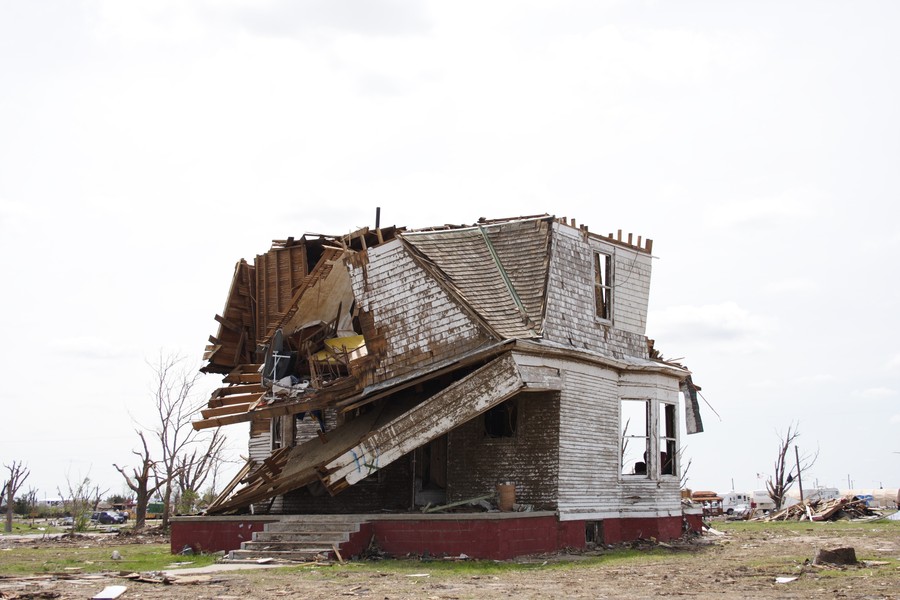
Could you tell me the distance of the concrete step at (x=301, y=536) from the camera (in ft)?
60.3

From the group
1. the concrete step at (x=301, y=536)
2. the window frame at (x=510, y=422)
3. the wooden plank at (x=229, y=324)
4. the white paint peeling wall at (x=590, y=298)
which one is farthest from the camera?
the wooden plank at (x=229, y=324)

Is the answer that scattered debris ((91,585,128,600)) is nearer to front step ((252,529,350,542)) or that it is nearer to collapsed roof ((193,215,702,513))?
front step ((252,529,350,542))

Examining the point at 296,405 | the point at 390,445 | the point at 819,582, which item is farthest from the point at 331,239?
the point at 819,582

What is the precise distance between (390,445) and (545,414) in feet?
11.7

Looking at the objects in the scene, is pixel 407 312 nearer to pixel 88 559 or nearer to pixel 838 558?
pixel 88 559

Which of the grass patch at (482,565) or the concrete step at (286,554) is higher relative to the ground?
the concrete step at (286,554)

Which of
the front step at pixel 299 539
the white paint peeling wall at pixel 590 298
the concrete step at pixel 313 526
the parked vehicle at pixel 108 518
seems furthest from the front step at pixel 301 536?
the parked vehicle at pixel 108 518

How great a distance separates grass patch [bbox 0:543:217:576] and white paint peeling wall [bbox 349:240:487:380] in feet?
18.9

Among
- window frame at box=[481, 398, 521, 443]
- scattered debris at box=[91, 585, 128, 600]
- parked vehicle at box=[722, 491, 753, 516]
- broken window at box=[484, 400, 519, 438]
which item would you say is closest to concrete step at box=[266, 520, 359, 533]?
window frame at box=[481, 398, 521, 443]

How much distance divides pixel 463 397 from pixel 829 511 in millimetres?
25993

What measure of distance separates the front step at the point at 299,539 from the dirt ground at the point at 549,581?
1.13 metres

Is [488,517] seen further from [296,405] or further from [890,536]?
[890,536]

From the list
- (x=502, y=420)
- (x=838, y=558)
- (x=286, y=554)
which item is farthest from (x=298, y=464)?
(x=838, y=558)

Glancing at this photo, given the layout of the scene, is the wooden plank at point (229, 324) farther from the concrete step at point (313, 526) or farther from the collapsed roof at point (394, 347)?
the concrete step at point (313, 526)
